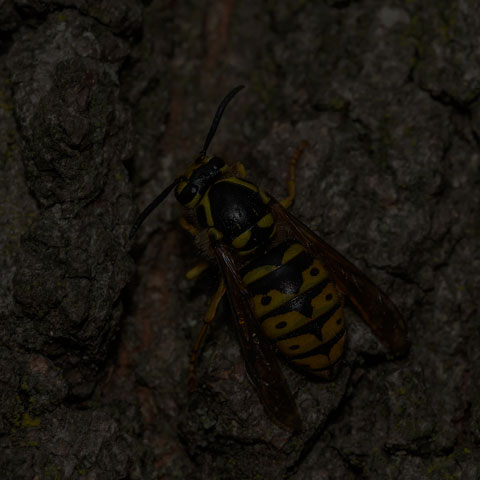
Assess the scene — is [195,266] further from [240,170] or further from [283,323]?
[283,323]

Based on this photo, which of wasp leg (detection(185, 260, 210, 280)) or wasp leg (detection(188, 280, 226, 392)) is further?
wasp leg (detection(185, 260, 210, 280))

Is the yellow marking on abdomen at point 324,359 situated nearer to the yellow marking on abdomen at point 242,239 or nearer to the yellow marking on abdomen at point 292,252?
the yellow marking on abdomen at point 292,252

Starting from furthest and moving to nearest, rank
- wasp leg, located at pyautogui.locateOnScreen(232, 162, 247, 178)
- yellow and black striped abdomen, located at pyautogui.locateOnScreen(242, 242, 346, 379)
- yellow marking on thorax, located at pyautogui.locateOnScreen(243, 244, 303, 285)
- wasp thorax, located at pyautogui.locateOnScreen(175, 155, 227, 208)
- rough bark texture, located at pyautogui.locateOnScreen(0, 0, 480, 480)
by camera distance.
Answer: wasp leg, located at pyautogui.locateOnScreen(232, 162, 247, 178) < wasp thorax, located at pyautogui.locateOnScreen(175, 155, 227, 208) < yellow marking on thorax, located at pyautogui.locateOnScreen(243, 244, 303, 285) < yellow and black striped abdomen, located at pyautogui.locateOnScreen(242, 242, 346, 379) < rough bark texture, located at pyautogui.locateOnScreen(0, 0, 480, 480)

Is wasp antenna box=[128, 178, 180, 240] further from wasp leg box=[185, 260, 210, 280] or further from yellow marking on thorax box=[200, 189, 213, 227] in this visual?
wasp leg box=[185, 260, 210, 280]

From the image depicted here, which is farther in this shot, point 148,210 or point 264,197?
point 264,197

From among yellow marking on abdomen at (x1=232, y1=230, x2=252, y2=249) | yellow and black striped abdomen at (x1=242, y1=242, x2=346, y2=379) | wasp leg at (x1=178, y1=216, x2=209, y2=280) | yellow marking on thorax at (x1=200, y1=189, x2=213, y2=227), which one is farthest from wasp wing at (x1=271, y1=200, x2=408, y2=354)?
wasp leg at (x1=178, y1=216, x2=209, y2=280)

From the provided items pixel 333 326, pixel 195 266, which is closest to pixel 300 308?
pixel 333 326

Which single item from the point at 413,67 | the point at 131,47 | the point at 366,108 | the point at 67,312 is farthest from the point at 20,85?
the point at 413,67

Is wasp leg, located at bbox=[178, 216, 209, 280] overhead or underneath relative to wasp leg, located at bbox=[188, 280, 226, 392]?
overhead
